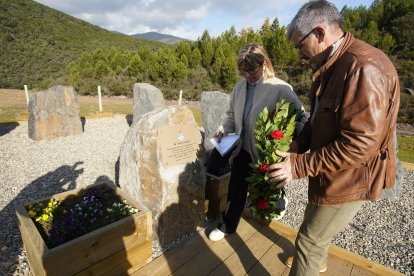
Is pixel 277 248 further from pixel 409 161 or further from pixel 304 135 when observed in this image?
pixel 409 161

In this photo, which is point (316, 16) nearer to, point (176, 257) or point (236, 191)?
point (236, 191)

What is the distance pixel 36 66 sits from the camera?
30047 mm

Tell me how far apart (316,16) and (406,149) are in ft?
29.5

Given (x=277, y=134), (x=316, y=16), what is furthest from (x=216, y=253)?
(x=316, y=16)

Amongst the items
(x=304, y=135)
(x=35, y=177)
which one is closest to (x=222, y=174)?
(x=304, y=135)

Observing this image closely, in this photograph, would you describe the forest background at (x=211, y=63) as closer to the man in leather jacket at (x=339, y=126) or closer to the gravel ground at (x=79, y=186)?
the gravel ground at (x=79, y=186)

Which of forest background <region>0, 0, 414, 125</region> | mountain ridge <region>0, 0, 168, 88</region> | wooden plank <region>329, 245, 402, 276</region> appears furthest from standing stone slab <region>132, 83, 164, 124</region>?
mountain ridge <region>0, 0, 168, 88</region>

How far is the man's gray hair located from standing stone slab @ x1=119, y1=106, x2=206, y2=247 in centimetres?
175

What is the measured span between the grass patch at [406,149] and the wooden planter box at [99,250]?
752 centimetres

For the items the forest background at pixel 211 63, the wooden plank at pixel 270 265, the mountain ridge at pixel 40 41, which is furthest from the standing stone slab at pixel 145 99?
the mountain ridge at pixel 40 41

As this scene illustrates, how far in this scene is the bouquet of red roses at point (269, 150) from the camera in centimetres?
193

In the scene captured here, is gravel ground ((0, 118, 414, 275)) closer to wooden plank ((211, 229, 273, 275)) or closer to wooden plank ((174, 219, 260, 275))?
wooden plank ((174, 219, 260, 275))

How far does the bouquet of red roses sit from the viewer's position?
1935mm

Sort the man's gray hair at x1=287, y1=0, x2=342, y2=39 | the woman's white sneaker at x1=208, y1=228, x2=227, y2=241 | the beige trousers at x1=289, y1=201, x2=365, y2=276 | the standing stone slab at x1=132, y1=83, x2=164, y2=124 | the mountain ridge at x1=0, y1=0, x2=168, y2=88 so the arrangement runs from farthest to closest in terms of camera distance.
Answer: the mountain ridge at x1=0, y1=0, x2=168, y2=88 < the standing stone slab at x1=132, y1=83, x2=164, y2=124 < the woman's white sneaker at x1=208, y1=228, x2=227, y2=241 < the beige trousers at x1=289, y1=201, x2=365, y2=276 < the man's gray hair at x1=287, y1=0, x2=342, y2=39
